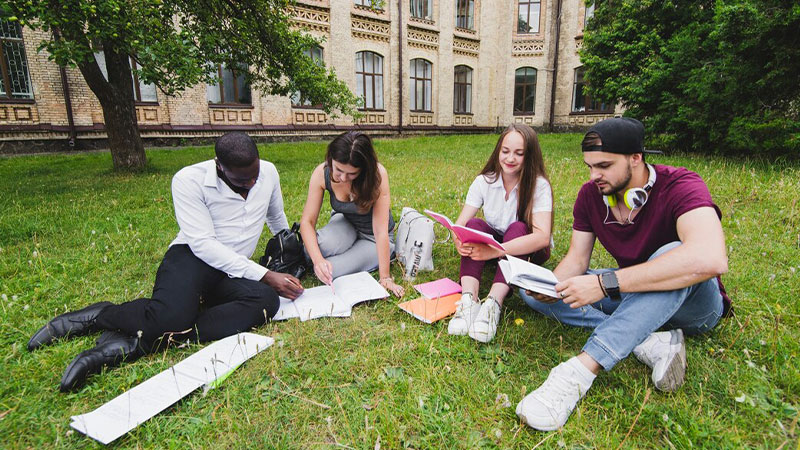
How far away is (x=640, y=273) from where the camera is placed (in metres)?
2.16

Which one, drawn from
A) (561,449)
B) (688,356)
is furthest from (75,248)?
(688,356)

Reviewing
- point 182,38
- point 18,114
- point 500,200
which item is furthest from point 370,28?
point 500,200

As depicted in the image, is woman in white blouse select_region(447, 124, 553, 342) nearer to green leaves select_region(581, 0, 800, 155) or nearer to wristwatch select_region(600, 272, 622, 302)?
wristwatch select_region(600, 272, 622, 302)

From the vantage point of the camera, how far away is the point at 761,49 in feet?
24.7

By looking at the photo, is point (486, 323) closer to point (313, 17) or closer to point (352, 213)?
point (352, 213)

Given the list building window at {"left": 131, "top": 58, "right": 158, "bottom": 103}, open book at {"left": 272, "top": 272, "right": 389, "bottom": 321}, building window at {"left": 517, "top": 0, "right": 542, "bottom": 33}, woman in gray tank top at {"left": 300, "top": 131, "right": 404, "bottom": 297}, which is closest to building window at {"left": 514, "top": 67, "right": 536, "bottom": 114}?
building window at {"left": 517, "top": 0, "right": 542, "bottom": 33}

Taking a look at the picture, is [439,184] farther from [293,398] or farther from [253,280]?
[293,398]

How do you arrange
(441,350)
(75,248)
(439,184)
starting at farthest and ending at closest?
(439,184) < (75,248) < (441,350)

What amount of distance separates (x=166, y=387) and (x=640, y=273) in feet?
8.79

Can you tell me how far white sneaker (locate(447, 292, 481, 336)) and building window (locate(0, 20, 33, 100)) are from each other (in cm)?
1776

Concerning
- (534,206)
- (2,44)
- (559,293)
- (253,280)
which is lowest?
(253,280)

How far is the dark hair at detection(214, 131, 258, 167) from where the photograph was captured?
2.94 m

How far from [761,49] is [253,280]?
381 inches

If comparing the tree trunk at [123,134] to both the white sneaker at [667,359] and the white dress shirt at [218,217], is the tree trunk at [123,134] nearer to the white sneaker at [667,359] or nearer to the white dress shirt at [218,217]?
the white dress shirt at [218,217]
